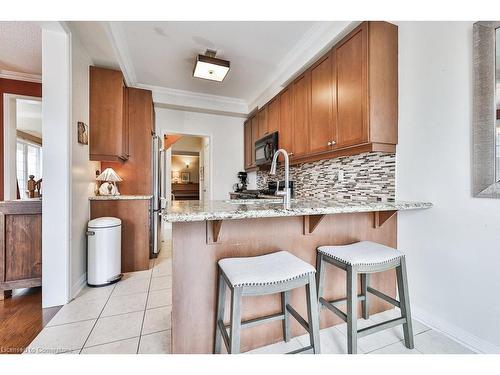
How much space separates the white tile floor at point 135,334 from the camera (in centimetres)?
142

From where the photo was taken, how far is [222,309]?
131cm

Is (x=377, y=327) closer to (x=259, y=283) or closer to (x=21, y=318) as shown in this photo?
(x=259, y=283)

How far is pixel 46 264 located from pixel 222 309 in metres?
1.67

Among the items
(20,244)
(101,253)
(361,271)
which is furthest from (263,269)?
(20,244)

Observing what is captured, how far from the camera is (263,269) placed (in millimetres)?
1185

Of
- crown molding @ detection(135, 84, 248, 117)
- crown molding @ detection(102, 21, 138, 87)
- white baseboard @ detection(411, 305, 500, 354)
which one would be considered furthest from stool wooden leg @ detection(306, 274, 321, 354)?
crown molding @ detection(135, 84, 248, 117)

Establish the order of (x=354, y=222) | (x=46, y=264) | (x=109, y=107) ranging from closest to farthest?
(x=354, y=222), (x=46, y=264), (x=109, y=107)

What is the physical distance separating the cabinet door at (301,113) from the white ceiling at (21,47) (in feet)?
8.25

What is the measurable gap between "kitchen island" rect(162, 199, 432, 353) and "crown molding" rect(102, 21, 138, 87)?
1875mm

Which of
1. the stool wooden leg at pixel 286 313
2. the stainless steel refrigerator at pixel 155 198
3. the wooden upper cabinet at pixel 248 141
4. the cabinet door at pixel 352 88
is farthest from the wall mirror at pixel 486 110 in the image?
the stainless steel refrigerator at pixel 155 198

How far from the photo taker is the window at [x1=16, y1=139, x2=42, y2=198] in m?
4.30

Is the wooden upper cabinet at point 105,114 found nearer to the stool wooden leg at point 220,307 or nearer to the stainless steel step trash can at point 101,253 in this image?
the stainless steel step trash can at point 101,253
